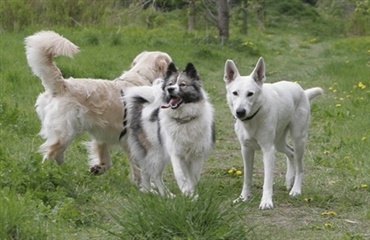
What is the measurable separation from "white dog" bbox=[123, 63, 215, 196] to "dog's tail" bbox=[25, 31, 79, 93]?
75cm

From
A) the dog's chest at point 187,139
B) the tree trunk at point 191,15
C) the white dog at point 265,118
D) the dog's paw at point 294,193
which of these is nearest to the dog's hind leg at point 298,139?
the white dog at point 265,118

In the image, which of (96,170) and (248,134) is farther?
(96,170)

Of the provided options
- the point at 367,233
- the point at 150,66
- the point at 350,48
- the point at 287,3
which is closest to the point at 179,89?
the point at 150,66

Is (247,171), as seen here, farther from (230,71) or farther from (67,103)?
(67,103)

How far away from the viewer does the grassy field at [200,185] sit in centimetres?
476

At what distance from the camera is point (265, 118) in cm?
636

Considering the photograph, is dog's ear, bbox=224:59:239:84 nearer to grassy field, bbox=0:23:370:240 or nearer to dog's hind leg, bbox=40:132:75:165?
grassy field, bbox=0:23:370:240

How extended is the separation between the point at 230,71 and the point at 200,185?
63.5 inches

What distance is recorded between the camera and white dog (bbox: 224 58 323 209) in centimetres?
624

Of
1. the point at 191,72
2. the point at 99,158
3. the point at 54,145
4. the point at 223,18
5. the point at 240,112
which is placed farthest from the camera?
the point at 223,18

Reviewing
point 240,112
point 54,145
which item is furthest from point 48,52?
point 240,112

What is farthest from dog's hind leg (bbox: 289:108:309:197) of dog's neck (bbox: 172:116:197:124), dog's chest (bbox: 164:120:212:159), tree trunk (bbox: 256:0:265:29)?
tree trunk (bbox: 256:0:265:29)

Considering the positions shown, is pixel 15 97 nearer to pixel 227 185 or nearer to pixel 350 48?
pixel 227 185

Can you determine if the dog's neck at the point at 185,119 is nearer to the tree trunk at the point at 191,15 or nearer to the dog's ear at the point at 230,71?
the dog's ear at the point at 230,71
